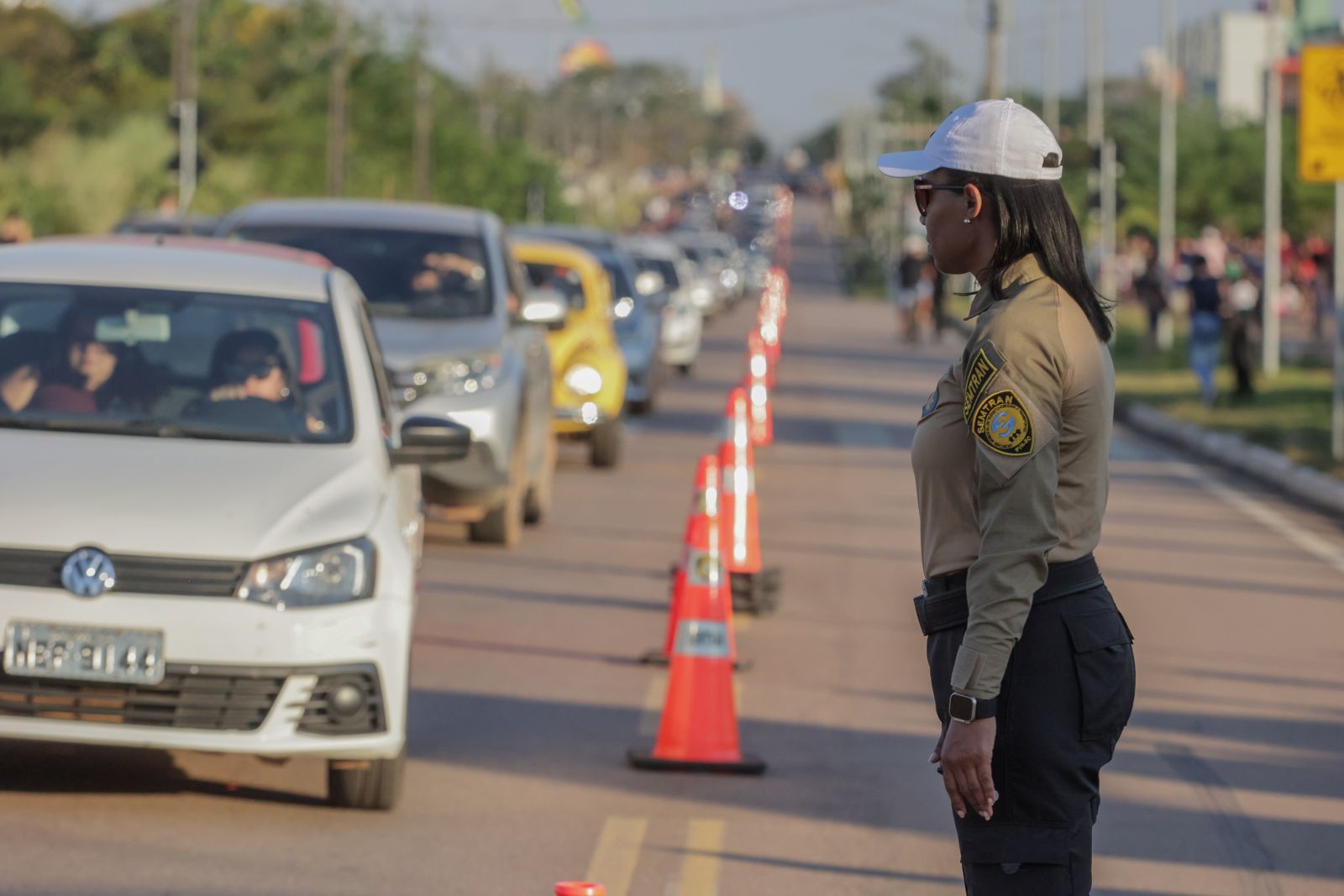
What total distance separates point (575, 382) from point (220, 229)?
17.1ft

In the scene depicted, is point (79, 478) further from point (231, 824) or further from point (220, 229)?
point (220, 229)

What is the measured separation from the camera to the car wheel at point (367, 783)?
704 cm

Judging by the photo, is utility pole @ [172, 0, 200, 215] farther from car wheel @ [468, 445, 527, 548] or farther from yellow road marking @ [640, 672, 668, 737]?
yellow road marking @ [640, 672, 668, 737]

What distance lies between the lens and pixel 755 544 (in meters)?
12.1

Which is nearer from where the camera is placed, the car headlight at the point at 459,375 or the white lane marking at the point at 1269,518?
the car headlight at the point at 459,375

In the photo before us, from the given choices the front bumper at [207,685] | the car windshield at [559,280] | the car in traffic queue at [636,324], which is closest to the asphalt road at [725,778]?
the front bumper at [207,685]

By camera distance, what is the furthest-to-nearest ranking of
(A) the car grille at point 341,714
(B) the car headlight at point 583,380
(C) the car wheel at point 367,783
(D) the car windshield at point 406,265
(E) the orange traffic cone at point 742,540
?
(B) the car headlight at point 583,380 → (D) the car windshield at point 406,265 → (E) the orange traffic cone at point 742,540 → (C) the car wheel at point 367,783 → (A) the car grille at point 341,714

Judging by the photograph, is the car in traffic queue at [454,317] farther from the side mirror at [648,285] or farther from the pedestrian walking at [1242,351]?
the pedestrian walking at [1242,351]

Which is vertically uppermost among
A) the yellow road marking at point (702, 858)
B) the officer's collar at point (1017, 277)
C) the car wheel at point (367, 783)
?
the officer's collar at point (1017, 277)

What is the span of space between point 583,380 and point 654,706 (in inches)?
362

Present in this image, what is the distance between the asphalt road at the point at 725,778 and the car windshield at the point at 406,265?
4.71ft

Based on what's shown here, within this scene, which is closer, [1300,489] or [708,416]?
[1300,489]

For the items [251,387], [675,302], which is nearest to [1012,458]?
[251,387]

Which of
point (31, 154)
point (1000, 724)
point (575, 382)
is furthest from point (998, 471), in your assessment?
point (31, 154)
